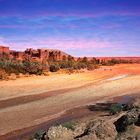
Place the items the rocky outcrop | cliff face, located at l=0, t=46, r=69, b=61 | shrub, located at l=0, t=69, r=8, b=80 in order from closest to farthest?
1. the rocky outcrop
2. shrub, located at l=0, t=69, r=8, b=80
3. cliff face, located at l=0, t=46, r=69, b=61

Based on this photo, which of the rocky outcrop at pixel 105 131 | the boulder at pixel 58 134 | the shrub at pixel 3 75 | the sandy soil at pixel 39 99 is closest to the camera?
the rocky outcrop at pixel 105 131

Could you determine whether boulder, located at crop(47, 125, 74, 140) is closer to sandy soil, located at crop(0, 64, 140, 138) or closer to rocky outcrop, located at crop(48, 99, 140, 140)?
rocky outcrop, located at crop(48, 99, 140, 140)

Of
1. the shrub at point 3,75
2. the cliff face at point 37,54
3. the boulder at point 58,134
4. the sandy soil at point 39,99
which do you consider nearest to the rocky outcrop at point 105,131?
the boulder at point 58,134

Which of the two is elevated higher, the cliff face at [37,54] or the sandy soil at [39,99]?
the cliff face at [37,54]

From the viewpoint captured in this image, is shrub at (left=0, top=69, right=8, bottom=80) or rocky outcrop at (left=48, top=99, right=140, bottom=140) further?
shrub at (left=0, top=69, right=8, bottom=80)

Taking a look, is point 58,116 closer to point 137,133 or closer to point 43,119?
point 43,119

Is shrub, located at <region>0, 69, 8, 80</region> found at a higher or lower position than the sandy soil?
higher

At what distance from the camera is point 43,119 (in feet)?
48.7

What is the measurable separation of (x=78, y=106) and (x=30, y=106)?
228 cm

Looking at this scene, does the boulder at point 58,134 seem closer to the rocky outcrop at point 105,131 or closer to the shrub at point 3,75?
the rocky outcrop at point 105,131


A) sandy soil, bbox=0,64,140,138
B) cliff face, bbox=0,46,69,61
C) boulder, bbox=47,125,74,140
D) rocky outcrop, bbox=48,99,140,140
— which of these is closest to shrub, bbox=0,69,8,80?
sandy soil, bbox=0,64,140,138

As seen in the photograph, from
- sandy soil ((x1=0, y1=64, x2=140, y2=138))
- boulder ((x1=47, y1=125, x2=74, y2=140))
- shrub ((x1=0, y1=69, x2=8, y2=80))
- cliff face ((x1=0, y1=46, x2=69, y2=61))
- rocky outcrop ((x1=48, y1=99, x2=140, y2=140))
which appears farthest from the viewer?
cliff face ((x1=0, y1=46, x2=69, y2=61))

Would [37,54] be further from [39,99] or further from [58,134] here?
[58,134]

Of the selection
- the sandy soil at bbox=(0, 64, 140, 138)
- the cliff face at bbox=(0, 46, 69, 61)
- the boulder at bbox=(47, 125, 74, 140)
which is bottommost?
the sandy soil at bbox=(0, 64, 140, 138)
